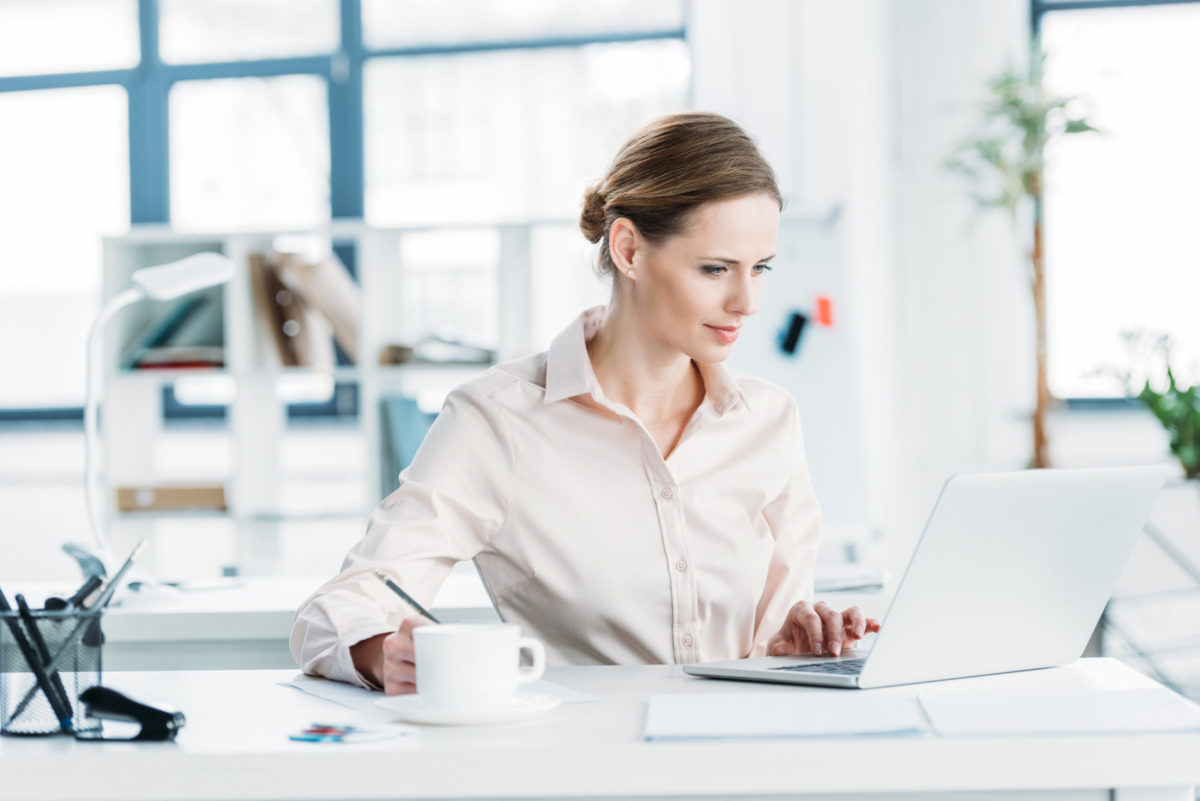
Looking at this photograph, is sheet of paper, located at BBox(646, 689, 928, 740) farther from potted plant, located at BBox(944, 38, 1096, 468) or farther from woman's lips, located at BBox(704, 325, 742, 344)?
potted plant, located at BBox(944, 38, 1096, 468)

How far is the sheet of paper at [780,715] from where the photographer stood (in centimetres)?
93

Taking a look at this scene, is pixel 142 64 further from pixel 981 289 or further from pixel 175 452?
pixel 981 289

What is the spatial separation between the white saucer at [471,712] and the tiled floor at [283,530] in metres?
3.03

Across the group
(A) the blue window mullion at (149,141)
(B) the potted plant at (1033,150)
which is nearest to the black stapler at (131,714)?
(B) the potted plant at (1033,150)

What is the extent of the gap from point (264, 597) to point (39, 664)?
113cm

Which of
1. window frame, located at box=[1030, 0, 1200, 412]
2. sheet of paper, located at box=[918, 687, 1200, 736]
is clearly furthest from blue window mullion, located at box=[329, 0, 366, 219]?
sheet of paper, located at box=[918, 687, 1200, 736]

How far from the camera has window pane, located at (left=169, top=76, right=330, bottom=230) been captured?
4.85 m

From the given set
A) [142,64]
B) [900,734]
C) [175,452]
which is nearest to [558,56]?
[142,64]

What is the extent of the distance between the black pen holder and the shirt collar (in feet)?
2.31

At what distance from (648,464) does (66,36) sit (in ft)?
14.0

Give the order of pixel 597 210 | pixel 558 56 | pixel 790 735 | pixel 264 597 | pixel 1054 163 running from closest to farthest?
pixel 790 735
pixel 597 210
pixel 264 597
pixel 1054 163
pixel 558 56

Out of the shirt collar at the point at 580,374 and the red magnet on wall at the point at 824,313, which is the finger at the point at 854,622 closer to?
the shirt collar at the point at 580,374

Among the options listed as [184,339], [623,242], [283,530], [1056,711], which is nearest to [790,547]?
[623,242]

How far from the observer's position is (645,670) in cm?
129
